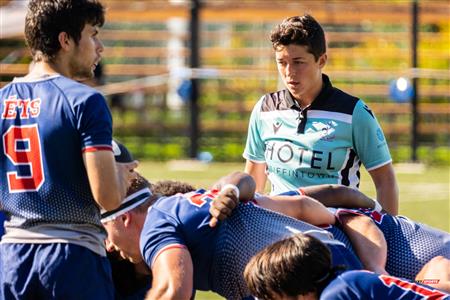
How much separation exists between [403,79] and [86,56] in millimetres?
13660

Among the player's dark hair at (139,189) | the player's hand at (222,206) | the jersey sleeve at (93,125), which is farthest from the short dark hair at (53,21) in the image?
the player's hand at (222,206)

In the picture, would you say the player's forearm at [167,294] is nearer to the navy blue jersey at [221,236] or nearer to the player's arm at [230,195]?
the navy blue jersey at [221,236]

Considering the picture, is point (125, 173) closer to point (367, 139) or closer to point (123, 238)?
point (123, 238)

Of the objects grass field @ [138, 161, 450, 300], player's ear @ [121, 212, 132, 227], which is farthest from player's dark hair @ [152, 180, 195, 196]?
grass field @ [138, 161, 450, 300]

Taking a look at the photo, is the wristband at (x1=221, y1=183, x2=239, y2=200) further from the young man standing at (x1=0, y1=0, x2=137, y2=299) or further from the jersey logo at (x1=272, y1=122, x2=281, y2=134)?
the jersey logo at (x1=272, y1=122, x2=281, y2=134)

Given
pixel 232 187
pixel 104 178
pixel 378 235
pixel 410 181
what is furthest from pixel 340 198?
pixel 410 181

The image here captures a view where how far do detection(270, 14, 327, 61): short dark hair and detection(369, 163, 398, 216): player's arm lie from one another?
2.09ft

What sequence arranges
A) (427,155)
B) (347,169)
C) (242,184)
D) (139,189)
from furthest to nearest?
1. (427,155)
2. (347,169)
3. (139,189)
4. (242,184)

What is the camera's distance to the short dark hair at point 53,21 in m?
4.00

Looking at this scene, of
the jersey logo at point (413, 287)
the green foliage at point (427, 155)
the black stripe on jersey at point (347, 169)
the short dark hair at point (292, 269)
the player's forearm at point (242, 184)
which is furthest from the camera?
the green foliage at point (427, 155)

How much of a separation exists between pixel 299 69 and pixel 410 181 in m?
9.53

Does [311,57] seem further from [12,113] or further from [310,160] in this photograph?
[12,113]

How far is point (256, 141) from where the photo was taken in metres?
5.87

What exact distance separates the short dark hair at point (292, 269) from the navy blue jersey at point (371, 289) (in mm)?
50
